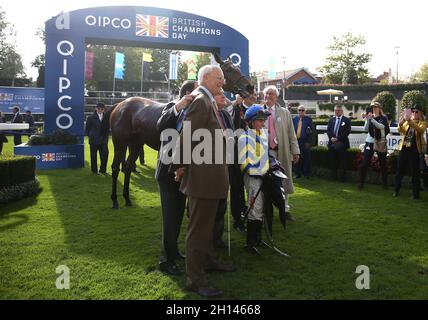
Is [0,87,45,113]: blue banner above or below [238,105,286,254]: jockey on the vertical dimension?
above

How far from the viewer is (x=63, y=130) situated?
39.2 ft

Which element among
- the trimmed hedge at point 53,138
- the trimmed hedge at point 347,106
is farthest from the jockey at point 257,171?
the trimmed hedge at point 347,106

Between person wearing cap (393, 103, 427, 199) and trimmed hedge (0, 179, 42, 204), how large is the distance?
287 inches

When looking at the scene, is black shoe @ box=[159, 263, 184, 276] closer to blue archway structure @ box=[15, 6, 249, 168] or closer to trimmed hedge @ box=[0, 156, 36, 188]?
trimmed hedge @ box=[0, 156, 36, 188]

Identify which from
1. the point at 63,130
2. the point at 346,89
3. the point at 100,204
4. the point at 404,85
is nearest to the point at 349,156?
the point at 100,204

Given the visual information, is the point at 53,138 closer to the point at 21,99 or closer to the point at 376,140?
the point at 376,140

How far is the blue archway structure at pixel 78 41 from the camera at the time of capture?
11.5 m

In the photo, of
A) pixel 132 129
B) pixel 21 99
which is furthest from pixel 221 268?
pixel 21 99

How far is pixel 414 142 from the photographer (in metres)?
7.83

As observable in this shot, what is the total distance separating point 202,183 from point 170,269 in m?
1.15

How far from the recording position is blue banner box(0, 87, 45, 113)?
26.0 m

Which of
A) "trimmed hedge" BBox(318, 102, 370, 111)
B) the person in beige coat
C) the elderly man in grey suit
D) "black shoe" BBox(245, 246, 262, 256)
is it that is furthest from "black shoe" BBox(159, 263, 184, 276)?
"trimmed hedge" BBox(318, 102, 370, 111)
